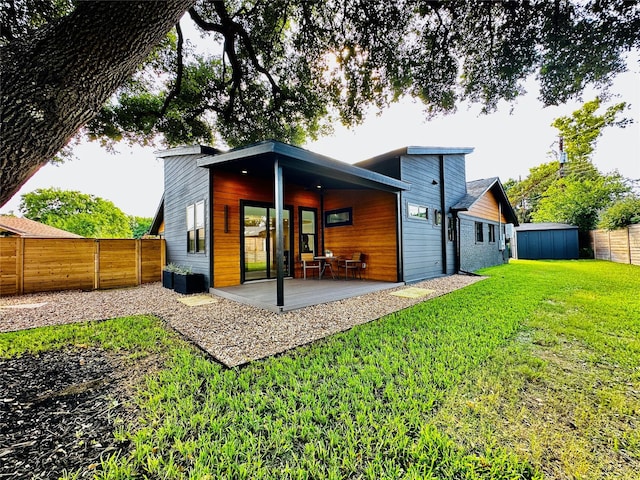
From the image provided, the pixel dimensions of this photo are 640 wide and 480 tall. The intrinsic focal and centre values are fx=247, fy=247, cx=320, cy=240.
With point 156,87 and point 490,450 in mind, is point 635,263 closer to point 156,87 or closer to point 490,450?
point 490,450

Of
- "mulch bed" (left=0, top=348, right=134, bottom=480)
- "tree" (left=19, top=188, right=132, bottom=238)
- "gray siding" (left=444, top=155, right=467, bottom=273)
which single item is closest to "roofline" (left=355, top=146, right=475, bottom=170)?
"gray siding" (left=444, top=155, right=467, bottom=273)

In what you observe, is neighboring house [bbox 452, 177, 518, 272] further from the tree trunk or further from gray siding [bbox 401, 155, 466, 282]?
the tree trunk

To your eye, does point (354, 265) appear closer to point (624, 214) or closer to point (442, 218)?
point (442, 218)

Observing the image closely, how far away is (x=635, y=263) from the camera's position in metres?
11.5

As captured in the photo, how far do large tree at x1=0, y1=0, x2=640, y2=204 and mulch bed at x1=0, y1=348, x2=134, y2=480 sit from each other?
1.51 m

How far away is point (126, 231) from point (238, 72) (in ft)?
109

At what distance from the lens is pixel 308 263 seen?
837cm

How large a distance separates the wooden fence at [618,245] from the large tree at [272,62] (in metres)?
12.3

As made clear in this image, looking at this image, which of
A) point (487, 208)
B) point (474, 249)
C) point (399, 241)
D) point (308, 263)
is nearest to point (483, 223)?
point (487, 208)

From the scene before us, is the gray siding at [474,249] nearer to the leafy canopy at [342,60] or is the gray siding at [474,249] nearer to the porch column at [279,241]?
the leafy canopy at [342,60]

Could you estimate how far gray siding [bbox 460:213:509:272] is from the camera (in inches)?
397

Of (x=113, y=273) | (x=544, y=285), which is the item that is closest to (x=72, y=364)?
(x=113, y=273)

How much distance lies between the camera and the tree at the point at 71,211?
23312 mm

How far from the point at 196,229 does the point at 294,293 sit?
3.65 metres
